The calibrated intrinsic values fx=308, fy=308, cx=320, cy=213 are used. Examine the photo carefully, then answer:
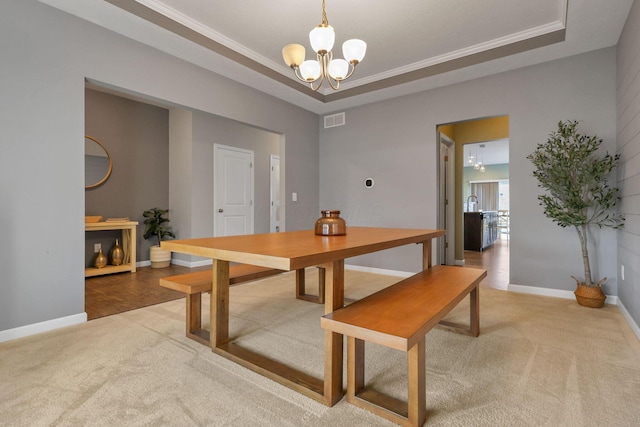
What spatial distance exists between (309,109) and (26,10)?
10.8 feet

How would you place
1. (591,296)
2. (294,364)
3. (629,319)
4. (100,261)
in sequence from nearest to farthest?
(294,364) → (629,319) → (591,296) → (100,261)

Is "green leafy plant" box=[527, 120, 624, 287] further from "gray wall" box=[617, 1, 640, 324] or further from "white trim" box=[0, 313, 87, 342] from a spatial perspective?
"white trim" box=[0, 313, 87, 342]

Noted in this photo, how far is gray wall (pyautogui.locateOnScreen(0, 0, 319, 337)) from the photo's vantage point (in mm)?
2168

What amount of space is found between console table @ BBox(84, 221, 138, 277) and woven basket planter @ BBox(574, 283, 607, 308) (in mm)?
5379

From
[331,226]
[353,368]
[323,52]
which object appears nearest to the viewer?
[353,368]

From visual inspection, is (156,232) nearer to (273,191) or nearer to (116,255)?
(116,255)

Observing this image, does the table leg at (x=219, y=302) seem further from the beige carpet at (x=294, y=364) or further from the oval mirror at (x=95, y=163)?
the oval mirror at (x=95, y=163)

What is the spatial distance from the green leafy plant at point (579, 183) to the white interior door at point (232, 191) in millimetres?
4399

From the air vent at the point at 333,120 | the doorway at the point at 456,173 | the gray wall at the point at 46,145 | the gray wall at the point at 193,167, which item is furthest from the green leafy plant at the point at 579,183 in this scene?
the gray wall at the point at 46,145

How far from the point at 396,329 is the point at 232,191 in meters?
4.74

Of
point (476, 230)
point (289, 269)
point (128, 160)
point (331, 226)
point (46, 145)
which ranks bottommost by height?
point (476, 230)

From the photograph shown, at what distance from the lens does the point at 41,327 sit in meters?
2.29

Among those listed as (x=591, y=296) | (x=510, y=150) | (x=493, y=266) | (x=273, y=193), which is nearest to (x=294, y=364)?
(x=591, y=296)

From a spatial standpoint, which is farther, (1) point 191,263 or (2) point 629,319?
(1) point 191,263
